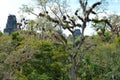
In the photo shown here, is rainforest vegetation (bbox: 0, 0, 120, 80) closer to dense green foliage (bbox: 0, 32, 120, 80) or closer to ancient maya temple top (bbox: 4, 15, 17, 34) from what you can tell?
dense green foliage (bbox: 0, 32, 120, 80)

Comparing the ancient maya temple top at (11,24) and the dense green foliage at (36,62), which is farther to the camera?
the ancient maya temple top at (11,24)

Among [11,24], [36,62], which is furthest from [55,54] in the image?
[11,24]

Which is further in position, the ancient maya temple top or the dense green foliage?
the ancient maya temple top

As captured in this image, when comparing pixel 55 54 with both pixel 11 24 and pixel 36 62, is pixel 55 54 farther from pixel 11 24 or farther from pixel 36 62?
pixel 11 24

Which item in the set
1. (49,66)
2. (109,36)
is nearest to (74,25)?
(49,66)

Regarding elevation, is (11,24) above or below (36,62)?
above

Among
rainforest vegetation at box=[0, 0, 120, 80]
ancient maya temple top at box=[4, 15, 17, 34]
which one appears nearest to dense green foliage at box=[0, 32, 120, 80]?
rainforest vegetation at box=[0, 0, 120, 80]

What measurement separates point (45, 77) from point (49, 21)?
157 inches

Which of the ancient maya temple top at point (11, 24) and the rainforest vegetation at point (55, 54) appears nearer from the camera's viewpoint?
the rainforest vegetation at point (55, 54)

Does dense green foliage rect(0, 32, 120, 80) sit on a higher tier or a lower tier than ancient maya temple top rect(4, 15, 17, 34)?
lower

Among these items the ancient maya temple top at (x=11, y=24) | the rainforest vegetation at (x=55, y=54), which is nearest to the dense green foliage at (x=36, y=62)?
the rainforest vegetation at (x=55, y=54)

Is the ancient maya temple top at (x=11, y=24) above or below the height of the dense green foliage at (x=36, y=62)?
above

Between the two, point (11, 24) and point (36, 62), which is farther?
point (11, 24)

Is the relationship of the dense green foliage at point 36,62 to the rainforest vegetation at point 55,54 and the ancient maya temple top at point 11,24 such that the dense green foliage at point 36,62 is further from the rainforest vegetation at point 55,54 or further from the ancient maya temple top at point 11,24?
the ancient maya temple top at point 11,24
